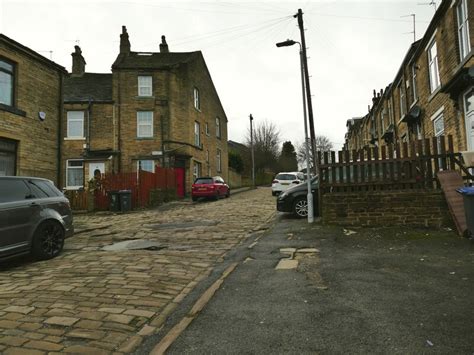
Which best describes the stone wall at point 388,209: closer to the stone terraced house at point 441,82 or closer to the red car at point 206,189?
the stone terraced house at point 441,82

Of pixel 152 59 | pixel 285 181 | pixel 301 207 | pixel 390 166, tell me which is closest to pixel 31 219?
pixel 301 207

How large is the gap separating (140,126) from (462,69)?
21.2 meters

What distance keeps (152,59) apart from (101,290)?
2709cm

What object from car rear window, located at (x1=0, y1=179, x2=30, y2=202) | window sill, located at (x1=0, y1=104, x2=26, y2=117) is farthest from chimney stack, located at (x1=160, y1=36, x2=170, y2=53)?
car rear window, located at (x1=0, y1=179, x2=30, y2=202)

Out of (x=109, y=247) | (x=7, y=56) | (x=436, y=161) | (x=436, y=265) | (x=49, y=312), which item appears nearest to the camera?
(x=49, y=312)

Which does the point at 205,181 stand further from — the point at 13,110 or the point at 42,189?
the point at 42,189

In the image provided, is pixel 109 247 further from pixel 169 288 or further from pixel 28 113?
pixel 28 113

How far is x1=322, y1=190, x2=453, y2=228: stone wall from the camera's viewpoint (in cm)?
947

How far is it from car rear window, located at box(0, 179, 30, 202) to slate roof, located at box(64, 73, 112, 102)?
20890 mm

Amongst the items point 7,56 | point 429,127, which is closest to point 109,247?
point 7,56

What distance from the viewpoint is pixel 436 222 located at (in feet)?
30.9

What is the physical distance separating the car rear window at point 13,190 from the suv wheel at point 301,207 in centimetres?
770

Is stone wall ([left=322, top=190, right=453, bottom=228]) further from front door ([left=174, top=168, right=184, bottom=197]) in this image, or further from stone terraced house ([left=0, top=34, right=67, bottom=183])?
front door ([left=174, top=168, right=184, bottom=197])

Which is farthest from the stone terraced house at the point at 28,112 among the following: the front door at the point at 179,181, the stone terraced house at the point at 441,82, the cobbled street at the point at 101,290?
the stone terraced house at the point at 441,82
